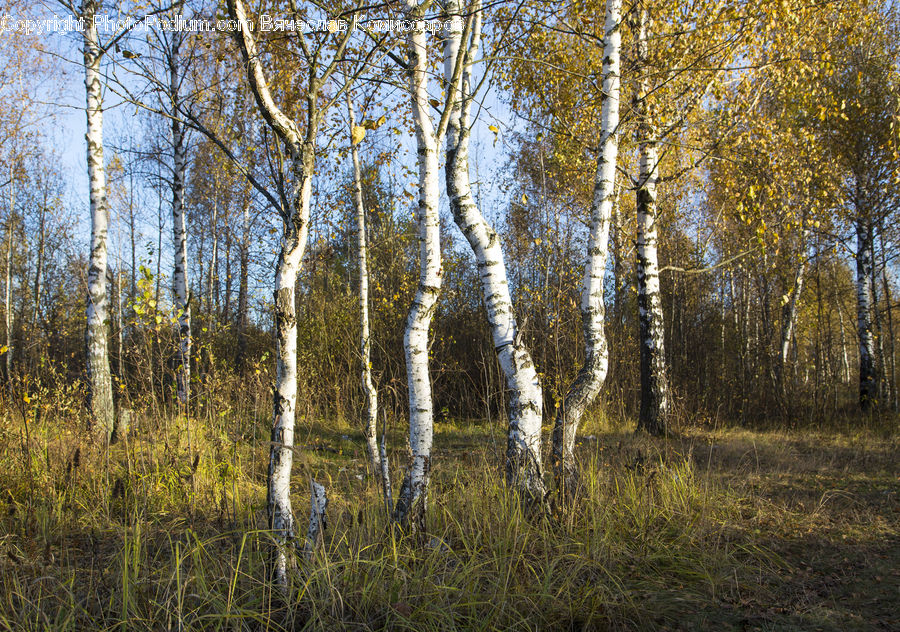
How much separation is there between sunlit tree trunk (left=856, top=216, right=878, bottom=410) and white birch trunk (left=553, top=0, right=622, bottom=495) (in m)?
7.27

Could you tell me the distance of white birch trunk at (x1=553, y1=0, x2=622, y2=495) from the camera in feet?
12.3

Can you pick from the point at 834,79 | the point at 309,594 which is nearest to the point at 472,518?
the point at 309,594

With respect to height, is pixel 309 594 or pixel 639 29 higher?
pixel 639 29

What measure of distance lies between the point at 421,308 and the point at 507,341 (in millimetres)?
657

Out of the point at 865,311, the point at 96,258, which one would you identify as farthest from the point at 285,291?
the point at 865,311

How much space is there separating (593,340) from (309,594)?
8.92 feet

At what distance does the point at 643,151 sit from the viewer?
7574 millimetres

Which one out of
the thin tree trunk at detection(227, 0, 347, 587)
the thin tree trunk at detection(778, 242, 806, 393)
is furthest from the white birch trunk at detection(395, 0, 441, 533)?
the thin tree trunk at detection(778, 242, 806, 393)

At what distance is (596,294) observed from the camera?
13.9 ft

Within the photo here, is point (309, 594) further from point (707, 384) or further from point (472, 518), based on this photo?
point (707, 384)

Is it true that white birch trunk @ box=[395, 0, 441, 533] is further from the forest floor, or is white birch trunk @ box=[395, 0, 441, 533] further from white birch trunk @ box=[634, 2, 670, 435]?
white birch trunk @ box=[634, 2, 670, 435]

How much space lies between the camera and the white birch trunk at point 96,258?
643 cm

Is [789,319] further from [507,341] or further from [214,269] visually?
[214,269]

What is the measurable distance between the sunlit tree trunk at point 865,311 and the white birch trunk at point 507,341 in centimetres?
848
